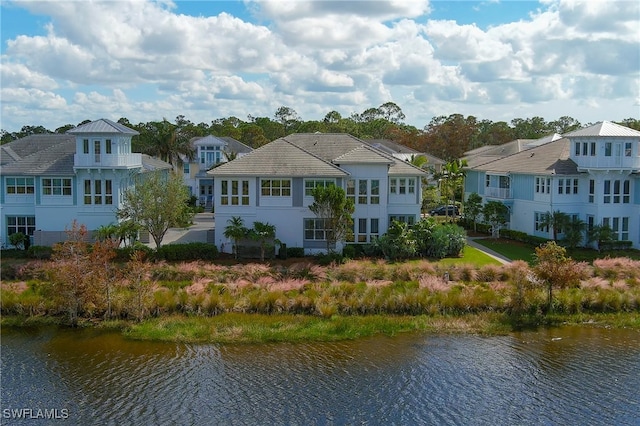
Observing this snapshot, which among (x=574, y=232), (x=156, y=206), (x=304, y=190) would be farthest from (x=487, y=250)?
(x=156, y=206)

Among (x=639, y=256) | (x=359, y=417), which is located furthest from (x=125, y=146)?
(x=639, y=256)

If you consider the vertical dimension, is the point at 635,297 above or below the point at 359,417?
above

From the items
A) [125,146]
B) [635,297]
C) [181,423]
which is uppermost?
[125,146]

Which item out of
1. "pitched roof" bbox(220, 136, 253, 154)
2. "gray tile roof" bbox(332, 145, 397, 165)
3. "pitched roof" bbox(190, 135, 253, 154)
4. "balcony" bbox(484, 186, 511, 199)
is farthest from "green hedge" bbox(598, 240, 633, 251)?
"pitched roof" bbox(220, 136, 253, 154)

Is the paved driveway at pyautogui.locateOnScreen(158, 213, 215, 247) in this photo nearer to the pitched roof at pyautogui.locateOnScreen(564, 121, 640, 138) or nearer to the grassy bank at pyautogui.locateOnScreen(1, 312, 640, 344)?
the grassy bank at pyautogui.locateOnScreen(1, 312, 640, 344)

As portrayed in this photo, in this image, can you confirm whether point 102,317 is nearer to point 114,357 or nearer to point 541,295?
point 114,357

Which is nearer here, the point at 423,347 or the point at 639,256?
the point at 423,347
